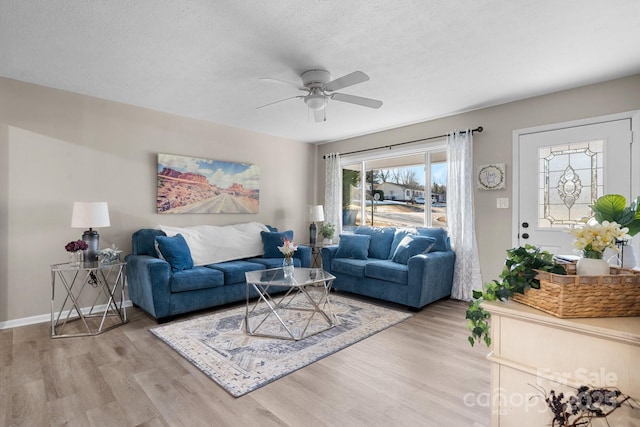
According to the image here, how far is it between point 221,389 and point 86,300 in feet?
8.35

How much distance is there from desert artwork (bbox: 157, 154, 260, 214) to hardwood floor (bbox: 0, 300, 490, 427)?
76.3 inches

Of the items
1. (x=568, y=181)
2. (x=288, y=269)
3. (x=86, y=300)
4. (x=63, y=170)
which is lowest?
(x=86, y=300)

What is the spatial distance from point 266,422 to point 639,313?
1.74m

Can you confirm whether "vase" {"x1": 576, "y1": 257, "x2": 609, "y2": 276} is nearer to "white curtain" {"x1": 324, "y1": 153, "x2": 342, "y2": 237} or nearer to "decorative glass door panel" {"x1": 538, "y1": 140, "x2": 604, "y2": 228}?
"decorative glass door panel" {"x1": 538, "y1": 140, "x2": 604, "y2": 228}

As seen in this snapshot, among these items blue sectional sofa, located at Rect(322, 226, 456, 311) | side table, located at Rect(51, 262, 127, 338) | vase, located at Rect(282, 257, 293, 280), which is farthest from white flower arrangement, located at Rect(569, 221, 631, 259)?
side table, located at Rect(51, 262, 127, 338)

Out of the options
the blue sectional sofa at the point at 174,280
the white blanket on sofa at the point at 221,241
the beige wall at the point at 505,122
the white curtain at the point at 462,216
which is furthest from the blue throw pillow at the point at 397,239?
the white blanket on sofa at the point at 221,241

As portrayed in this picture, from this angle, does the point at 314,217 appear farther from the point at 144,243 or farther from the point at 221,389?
the point at 221,389

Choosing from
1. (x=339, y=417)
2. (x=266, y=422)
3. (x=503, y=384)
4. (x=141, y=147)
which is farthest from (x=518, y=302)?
(x=141, y=147)

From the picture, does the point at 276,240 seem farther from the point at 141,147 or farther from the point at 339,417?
the point at 339,417

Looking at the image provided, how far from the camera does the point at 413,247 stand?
4.02m

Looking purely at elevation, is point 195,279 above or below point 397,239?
below

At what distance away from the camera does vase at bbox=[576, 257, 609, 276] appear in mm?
1057

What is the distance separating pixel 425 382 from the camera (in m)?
2.20

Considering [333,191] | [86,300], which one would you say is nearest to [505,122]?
[333,191]
